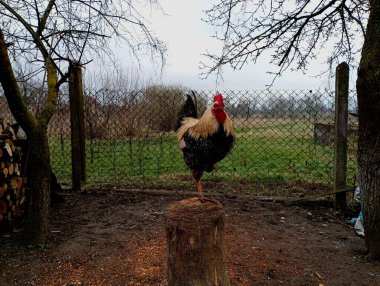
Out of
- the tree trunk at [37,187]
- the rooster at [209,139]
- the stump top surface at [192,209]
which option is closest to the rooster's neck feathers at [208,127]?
the rooster at [209,139]

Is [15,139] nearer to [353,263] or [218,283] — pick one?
[218,283]

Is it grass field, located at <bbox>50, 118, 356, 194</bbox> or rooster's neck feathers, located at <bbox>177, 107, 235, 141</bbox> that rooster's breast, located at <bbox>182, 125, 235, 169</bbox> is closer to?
rooster's neck feathers, located at <bbox>177, 107, 235, 141</bbox>

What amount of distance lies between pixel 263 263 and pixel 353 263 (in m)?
0.79

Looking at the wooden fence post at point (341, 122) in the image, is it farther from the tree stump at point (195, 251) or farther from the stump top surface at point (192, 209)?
the tree stump at point (195, 251)

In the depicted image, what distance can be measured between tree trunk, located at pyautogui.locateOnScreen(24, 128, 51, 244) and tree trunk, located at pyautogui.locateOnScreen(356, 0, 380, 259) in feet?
9.46

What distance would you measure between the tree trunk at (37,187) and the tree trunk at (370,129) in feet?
9.46

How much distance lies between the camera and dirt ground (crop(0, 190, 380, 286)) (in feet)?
9.25

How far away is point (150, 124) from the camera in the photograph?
22.8 feet

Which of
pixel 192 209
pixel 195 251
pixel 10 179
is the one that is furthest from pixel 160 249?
pixel 10 179

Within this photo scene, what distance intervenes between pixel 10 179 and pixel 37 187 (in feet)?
2.17

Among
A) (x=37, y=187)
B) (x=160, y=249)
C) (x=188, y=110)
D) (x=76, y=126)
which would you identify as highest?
(x=188, y=110)

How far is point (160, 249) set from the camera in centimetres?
327

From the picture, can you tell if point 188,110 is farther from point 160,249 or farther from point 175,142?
point 175,142

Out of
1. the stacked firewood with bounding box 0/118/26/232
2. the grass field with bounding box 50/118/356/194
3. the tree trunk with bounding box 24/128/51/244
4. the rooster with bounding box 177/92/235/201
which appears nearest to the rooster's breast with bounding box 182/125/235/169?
the rooster with bounding box 177/92/235/201
